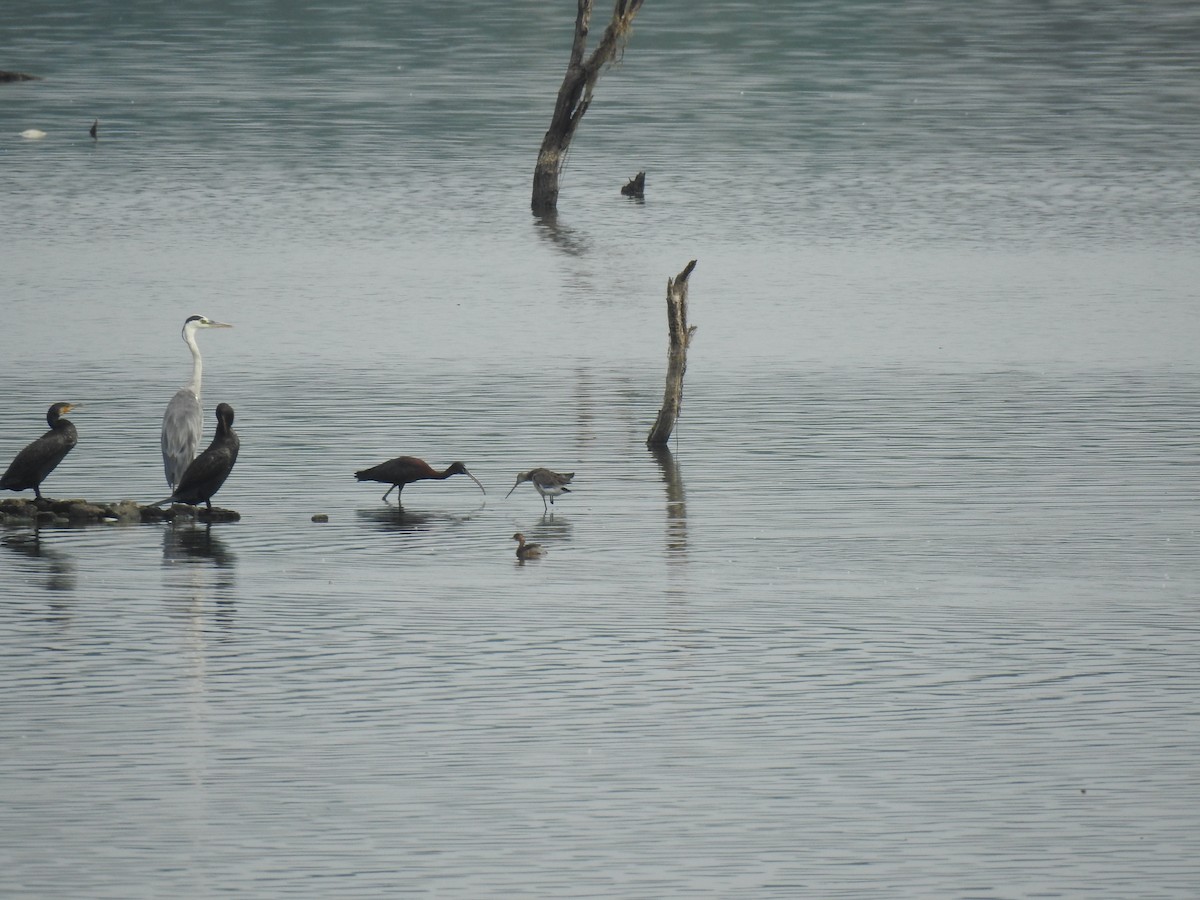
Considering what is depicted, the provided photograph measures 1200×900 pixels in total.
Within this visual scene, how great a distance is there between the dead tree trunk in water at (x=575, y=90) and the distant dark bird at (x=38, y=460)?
22.9 m

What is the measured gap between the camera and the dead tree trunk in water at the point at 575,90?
140ft

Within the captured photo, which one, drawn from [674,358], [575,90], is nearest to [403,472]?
[674,358]

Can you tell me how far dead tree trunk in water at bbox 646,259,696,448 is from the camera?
958 inches

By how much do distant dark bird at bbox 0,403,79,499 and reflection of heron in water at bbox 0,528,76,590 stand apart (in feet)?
2.28

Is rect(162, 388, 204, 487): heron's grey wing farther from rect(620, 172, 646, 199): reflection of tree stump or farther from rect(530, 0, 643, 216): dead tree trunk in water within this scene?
rect(620, 172, 646, 199): reflection of tree stump

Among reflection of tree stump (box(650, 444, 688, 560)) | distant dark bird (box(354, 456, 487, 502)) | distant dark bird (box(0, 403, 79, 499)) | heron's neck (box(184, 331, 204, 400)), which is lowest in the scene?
reflection of tree stump (box(650, 444, 688, 560))

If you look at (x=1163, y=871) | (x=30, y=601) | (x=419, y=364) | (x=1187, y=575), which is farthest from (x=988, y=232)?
(x=1163, y=871)

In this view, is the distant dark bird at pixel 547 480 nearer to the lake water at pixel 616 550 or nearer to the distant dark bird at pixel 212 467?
the lake water at pixel 616 550

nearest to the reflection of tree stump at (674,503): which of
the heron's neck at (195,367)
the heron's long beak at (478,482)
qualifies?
the heron's long beak at (478,482)

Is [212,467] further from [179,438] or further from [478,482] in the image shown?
[478,482]

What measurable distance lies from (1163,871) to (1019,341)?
22.5 metres

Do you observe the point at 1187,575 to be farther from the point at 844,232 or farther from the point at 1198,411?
the point at 844,232

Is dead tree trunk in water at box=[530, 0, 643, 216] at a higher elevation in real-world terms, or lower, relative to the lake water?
higher

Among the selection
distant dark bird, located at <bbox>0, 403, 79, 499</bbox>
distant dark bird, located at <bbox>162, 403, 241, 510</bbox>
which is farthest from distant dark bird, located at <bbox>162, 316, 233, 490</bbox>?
distant dark bird, located at <bbox>0, 403, 79, 499</bbox>
